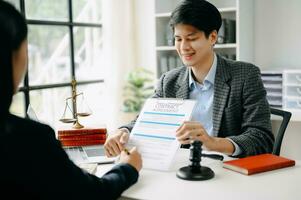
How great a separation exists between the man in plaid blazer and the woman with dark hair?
Answer: 728 millimetres

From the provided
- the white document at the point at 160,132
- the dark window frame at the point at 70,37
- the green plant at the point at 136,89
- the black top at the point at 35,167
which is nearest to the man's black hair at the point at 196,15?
the white document at the point at 160,132

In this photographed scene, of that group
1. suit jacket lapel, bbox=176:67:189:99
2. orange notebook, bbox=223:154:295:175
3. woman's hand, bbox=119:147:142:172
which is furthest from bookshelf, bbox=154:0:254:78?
woman's hand, bbox=119:147:142:172

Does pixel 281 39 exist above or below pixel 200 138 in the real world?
above

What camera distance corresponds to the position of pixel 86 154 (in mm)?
1796

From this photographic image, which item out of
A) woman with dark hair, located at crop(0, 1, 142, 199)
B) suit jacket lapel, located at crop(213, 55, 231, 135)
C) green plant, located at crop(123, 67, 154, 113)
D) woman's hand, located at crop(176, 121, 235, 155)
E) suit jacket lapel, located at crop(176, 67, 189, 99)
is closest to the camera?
woman with dark hair, located at crop(0, 1, 142, 199)

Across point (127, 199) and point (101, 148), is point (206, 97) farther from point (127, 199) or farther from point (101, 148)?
point (127, 199)

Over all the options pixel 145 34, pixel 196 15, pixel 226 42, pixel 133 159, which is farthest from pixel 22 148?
pixel 145 34

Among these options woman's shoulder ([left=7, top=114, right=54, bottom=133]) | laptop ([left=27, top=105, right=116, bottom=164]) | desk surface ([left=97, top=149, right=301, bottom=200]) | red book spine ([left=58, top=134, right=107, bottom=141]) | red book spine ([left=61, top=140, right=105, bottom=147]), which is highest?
woman's shoulder ([left=7, top=114, right=54, bottom=133])

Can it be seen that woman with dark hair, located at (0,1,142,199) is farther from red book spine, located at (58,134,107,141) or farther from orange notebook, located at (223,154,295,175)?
red book spine, located at (58,134,107,141)

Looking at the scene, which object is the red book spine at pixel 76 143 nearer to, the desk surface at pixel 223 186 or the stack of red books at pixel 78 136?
the stack of red books at pixel 78 136

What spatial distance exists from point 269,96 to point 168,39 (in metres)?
1.03

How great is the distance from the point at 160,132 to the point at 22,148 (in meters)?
0.72

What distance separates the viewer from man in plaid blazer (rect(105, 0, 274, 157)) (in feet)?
6.20

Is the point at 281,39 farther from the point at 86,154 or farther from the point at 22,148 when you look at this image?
the point at 22,148
